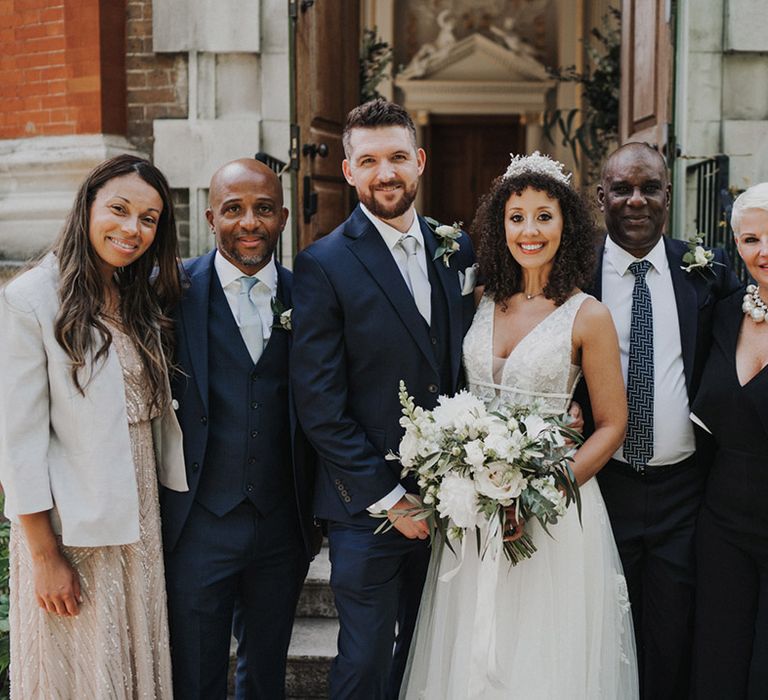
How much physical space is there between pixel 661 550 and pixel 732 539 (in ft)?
0.86

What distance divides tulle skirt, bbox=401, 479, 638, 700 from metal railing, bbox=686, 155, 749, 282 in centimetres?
252

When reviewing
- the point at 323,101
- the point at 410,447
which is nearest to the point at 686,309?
the point at 410,447

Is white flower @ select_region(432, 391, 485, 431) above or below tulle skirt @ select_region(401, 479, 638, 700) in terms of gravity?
above

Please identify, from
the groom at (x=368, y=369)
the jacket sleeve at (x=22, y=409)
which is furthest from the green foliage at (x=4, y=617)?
the groom at (x=368, y=369)

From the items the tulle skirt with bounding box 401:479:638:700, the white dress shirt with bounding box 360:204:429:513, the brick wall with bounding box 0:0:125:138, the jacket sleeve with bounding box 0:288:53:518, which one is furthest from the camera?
the brick wall with bounding box 0:0:125:138

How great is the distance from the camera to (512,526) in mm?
2695

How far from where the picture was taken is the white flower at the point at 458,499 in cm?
254

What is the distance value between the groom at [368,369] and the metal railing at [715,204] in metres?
2.53

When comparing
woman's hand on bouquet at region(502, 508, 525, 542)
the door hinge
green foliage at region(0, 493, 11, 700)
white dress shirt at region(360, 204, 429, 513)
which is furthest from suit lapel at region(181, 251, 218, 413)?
the door hinge

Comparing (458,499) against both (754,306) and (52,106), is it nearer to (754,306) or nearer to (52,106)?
(754,306)

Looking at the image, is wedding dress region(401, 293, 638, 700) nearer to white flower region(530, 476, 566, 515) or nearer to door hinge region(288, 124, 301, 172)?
white flower region(530, 476, 566, 515)

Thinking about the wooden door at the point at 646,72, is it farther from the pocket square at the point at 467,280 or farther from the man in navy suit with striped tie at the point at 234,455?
the man in navy suit with striped tie at the point at 234,455

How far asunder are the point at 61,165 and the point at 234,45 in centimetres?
141

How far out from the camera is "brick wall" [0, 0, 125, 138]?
5633mm
